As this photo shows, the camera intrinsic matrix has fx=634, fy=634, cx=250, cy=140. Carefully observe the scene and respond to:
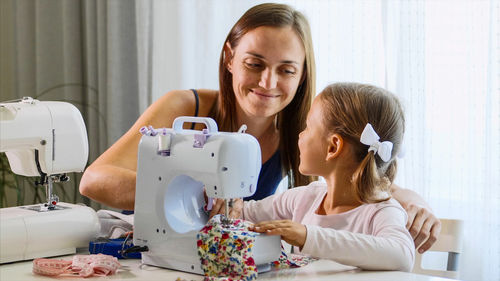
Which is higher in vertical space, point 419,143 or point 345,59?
point 345,59

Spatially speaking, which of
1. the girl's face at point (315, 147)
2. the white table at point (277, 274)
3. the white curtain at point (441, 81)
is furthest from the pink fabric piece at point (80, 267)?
the white curtain at point (441, 81)

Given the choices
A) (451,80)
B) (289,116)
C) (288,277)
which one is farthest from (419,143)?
(288,277)

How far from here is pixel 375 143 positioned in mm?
1616

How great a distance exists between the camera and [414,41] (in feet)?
8.80

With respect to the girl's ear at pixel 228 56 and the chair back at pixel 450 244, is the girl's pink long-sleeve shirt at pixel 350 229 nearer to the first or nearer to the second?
the chair back at pixel 450 244

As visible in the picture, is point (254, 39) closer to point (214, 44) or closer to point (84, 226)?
point (84, 226)

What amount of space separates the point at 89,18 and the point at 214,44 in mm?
895

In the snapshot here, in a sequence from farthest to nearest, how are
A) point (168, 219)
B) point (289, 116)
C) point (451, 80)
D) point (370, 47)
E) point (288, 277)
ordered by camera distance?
point (370, 47) < point (451, 80) < point (289, 116) < point (168, 219) < point (288, 277)

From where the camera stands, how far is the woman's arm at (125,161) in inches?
74.7

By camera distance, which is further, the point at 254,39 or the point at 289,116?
the point at 289,116

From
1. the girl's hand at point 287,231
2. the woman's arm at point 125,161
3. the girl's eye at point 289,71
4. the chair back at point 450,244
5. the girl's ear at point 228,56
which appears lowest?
the chair back at point 450,244

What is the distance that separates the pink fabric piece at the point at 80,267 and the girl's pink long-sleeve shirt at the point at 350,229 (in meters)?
0.44

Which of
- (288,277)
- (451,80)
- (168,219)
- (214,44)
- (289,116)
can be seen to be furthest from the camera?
(214,44)

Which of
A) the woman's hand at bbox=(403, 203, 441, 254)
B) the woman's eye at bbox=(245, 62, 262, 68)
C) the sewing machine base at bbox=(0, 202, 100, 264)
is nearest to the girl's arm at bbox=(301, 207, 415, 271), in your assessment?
the woman's hand at bbox=(403, 203, 441, 254)
